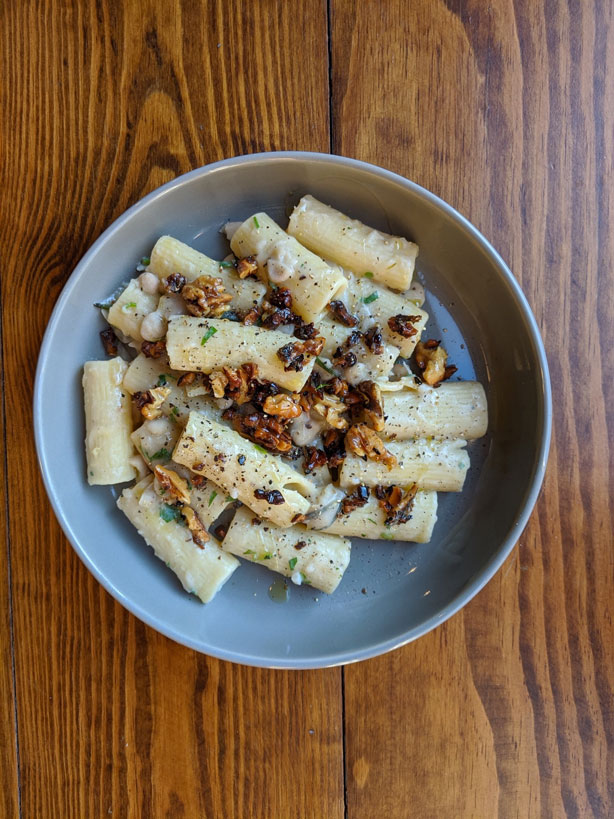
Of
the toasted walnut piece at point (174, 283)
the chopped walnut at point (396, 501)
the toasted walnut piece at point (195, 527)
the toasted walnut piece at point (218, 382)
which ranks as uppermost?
the toasted walnut piece at point (174, 283)

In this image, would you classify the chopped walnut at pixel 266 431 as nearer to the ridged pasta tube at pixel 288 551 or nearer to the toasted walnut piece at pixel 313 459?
the toasted walnut piece at pixel 313 459

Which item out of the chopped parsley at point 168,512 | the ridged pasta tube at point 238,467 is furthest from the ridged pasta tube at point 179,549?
the ridged pasta tube at point 238,467

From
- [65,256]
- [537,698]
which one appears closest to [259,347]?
[65,256]

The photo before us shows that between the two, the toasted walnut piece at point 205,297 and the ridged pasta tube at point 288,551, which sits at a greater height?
the toasted walnut piece at point 205,297

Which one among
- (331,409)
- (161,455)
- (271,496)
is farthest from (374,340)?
(161,455)

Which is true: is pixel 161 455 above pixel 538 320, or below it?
below

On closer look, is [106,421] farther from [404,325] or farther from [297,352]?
[404,325]

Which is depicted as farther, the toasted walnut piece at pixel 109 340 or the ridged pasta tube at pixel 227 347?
the toasted walnut piece at pixel 109 340

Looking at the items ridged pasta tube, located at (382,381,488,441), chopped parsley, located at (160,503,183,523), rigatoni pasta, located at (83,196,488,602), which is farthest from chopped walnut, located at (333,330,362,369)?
chopped parsley, located at (160,503,183,523)
